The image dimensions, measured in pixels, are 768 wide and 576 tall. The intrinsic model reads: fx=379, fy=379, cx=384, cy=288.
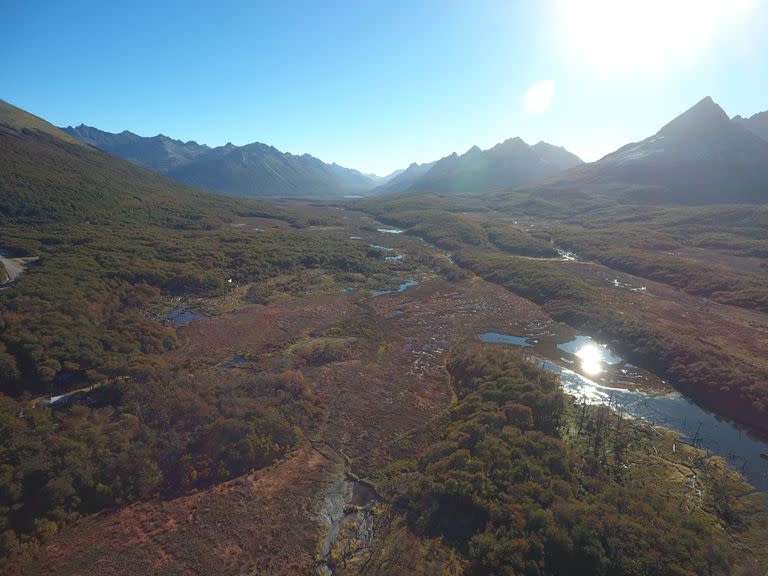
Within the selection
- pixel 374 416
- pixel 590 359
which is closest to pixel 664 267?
pixel 590 359

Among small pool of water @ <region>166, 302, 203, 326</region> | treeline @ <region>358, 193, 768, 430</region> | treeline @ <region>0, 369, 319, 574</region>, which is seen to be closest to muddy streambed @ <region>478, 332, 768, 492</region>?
treeline @ <region>358, 193, 768, 430</region>

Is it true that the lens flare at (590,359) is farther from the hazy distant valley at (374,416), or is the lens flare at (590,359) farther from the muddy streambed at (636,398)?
the hazy distant valley at (374,416)

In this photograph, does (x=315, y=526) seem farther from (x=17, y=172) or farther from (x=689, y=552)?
(x=17, y=172)

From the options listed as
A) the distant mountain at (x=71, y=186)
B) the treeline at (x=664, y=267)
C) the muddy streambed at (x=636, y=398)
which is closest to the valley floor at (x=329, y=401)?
the muddy streambed at (x=636, y=398)

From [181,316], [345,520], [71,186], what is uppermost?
[71,186]

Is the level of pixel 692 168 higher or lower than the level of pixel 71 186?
higher

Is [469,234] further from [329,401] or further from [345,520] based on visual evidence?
[345,520]
